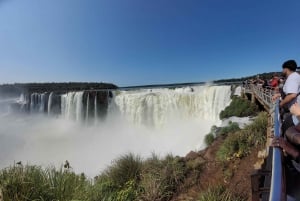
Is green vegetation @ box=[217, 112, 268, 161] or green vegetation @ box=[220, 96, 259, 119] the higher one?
green vegetation @ box=[220, 96, 259, 119]

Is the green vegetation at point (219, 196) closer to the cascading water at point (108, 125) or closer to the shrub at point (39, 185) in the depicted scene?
the shrub at point (39, 185)

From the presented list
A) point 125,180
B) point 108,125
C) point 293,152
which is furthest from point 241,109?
point 108,125

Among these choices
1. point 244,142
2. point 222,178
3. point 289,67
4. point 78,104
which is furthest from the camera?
point 78,104

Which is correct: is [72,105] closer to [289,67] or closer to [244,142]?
[244,142]

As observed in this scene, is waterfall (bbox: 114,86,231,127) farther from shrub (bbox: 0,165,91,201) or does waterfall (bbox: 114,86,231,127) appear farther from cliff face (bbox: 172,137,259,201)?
shrub (bbox: 0,165,91,201)

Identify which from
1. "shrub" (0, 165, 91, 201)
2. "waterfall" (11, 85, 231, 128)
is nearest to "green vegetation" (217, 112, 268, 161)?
"shrub" (0, 165, 91, 201)

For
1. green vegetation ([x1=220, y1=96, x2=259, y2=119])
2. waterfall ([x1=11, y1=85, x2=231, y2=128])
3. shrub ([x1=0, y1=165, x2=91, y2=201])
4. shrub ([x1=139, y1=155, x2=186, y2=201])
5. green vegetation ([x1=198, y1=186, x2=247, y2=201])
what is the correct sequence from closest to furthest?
1. shrub ([x1=0, y1=165, x2=91, y2=201])
2. green vegetation ([x1=198, y1=186, x2=247, y2=201])
3. shrub ([x1=139, y1=155, x2=186, y2=201])
4. green vegetation ([x1=220, y1=96, x2=259, y2=119])
5. waterfall ([x1=11, y1=85, x2=231, y2=128])

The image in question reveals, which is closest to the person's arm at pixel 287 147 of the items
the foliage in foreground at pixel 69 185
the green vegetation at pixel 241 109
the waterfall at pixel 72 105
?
the foliage in foreground at pixel 69 185

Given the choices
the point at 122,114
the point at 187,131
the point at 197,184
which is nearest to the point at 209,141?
the point at 197,184

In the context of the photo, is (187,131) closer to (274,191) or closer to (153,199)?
(153,199)
